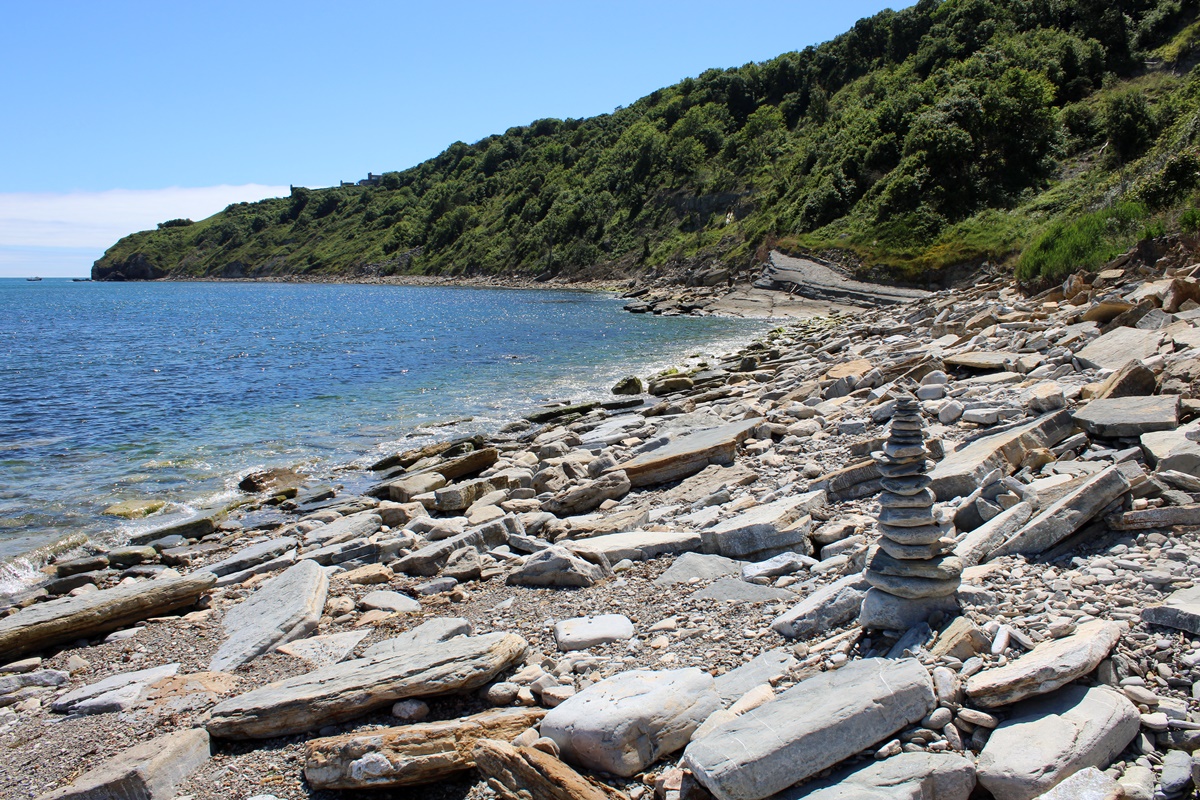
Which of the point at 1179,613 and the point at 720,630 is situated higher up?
the point at 1179,613

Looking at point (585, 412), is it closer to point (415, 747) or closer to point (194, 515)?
point (194, 515)

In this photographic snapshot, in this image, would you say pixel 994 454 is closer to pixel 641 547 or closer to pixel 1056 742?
pixel 641 547

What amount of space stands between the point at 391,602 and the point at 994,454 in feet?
18.0

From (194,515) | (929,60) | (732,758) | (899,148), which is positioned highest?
(929,60)

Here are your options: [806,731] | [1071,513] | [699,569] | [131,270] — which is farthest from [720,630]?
[131,270]

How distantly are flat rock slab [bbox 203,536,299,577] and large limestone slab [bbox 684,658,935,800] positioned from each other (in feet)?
23.8

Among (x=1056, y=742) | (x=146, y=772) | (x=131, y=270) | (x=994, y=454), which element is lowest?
(x=146, y=772)

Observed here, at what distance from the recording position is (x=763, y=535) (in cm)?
654

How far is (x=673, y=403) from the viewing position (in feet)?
56.9

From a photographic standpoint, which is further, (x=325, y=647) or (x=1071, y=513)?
(x=325, y=647)

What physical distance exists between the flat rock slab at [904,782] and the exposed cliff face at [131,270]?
19755cm

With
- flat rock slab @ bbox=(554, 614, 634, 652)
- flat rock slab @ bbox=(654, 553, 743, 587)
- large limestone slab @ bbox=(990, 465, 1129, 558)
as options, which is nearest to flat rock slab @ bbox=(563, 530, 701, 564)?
flat rock slab @ bbox=(654, 553, 743, 587)

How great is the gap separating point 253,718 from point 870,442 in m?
6.50

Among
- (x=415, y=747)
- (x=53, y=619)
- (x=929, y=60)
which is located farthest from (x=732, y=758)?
(x=929, y=60)
